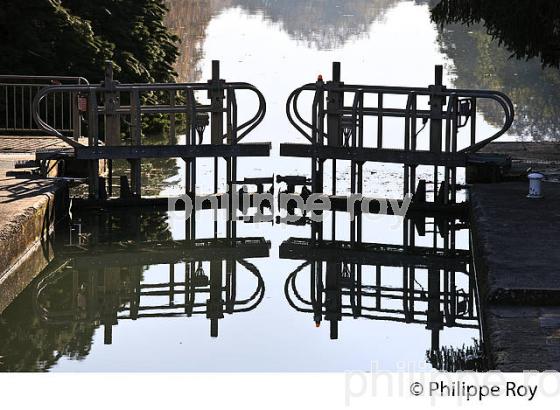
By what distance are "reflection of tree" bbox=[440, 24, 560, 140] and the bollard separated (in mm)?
11085

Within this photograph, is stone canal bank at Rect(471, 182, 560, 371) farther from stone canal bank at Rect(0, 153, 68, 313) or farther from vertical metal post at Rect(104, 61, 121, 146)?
vertical metal post at Rect(104, 61, 121, 146)

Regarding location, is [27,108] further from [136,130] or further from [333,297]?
[333,297]

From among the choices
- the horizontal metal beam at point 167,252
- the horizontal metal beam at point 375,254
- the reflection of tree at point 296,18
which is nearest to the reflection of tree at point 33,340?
the horizontal metal beam at point 167,252

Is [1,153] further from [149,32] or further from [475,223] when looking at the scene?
[149,32]

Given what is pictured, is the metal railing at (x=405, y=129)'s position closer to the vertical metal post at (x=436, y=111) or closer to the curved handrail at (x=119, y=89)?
the vertical metal post at (x=436, y=111)

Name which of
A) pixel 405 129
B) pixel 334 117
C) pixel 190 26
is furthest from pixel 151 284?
pixel 190 26

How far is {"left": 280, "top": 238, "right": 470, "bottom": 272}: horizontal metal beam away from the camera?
2033cm

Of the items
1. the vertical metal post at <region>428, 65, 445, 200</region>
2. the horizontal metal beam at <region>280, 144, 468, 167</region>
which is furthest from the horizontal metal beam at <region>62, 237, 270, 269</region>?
the vertical metal post at <region>428, 65, 445, 200</region>

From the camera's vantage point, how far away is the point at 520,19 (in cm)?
2683

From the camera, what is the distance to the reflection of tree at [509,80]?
120ft

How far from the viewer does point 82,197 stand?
936 inches

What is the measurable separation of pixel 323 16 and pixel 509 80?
36.7m

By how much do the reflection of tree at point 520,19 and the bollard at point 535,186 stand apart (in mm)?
5548

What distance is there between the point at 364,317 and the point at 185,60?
3073 cm
